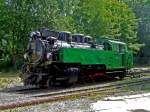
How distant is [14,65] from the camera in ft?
140

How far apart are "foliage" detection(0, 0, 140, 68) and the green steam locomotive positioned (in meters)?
16.3

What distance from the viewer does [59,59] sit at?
2273cm

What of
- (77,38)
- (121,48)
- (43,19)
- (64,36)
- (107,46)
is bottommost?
(121,48)

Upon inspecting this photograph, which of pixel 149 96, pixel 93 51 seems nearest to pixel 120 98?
pixel 149 96

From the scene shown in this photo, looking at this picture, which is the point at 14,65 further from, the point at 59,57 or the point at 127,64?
the point at 59,57

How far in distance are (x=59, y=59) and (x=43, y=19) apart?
20.6 metres

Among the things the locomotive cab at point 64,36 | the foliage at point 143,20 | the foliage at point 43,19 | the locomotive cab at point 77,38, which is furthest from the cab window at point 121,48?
the foliage at point 143,20

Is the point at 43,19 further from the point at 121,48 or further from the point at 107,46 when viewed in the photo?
the point at 107,46

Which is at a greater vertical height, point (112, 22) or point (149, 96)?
point (112, 22)

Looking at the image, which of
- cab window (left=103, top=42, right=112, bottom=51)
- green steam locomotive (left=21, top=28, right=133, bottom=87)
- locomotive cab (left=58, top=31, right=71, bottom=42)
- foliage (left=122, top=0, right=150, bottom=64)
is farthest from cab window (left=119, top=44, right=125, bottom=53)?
foliage (left=122, top=0, right=150, bottom=64)

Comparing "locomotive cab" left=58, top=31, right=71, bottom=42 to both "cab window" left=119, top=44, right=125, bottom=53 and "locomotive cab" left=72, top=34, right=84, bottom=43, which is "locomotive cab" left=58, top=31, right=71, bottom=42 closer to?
"locomotive cab" left=72, top=34, right=84, bottom=43

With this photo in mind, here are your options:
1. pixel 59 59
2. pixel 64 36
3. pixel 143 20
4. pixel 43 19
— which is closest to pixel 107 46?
pixel 64 36

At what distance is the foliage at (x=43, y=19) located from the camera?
4319cm

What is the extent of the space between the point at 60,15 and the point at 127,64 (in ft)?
53.1
